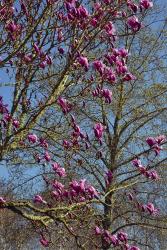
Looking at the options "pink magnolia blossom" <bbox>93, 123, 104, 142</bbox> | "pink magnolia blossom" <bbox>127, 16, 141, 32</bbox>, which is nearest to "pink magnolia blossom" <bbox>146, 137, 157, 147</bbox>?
"pink magnolia blossom" <bbox>93, 123, 104, 142</bbox>

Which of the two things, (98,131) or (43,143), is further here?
(43,143)

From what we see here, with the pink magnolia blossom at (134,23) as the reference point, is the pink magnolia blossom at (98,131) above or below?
below

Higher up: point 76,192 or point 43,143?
point 43,143

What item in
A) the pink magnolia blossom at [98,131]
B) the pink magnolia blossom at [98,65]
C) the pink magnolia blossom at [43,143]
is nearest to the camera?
the pink magnolia blossom at [98,65]

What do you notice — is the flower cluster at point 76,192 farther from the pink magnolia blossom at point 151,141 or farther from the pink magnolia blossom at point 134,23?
the pink magnolia blossom at point 134,23

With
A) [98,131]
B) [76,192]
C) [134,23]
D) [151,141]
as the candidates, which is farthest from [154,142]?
[134,23]

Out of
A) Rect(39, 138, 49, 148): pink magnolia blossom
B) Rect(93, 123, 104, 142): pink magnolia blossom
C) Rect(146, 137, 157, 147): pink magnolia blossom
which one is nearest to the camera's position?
Rect(93, 123, 104, 142): pink magnolia blossom

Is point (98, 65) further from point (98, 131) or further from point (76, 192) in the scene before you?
point (76, 192)

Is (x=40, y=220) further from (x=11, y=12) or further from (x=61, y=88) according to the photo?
(x=11, y=12)

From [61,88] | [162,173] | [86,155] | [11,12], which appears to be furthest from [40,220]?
[162,173]

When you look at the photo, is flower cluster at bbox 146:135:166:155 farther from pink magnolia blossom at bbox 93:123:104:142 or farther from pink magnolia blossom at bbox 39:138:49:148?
pink magnolia blossom at bbox 39:138:49:148

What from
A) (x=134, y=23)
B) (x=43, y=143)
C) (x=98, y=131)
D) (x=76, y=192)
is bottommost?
(x=76, y=192)

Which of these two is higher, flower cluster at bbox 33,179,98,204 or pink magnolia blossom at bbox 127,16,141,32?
pink magnolia blossom at bbox 127,16,141,32

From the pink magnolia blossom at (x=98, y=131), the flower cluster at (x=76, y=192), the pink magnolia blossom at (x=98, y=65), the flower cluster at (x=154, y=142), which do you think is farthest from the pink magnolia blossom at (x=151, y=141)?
the pink magnolia blossom at (x=98, y=65)
